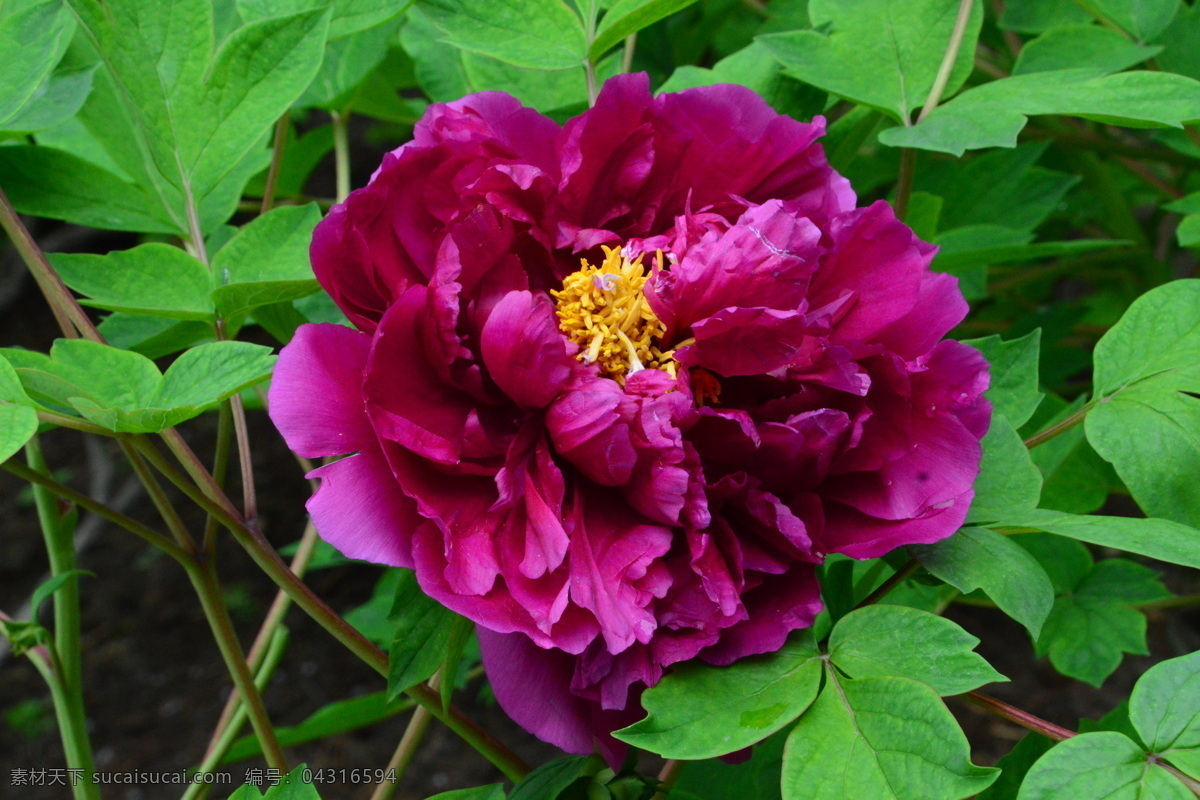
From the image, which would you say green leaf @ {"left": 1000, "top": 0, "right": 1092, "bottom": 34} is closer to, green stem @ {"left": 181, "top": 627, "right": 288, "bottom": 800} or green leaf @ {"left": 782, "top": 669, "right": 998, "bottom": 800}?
green leaf @ {"left": 782, "top": 669, "right": 998, "bottom": 800}

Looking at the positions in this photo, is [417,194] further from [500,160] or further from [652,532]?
[652,532]

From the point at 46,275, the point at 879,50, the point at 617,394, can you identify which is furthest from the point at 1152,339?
the point at 46,275

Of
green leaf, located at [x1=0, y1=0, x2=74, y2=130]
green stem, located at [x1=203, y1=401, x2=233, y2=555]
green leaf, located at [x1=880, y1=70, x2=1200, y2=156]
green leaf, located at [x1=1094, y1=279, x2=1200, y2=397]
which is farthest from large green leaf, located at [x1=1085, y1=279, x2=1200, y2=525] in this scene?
green leaf, located at [x1=0, y1=0, x2=74, y2=130]

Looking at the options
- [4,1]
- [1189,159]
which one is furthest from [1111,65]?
[4,1]

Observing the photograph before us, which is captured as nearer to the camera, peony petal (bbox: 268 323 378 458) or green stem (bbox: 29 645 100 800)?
peony petal (bbox: 268 323 378 458)

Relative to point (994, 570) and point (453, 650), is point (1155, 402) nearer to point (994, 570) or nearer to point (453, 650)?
point (994, 570)

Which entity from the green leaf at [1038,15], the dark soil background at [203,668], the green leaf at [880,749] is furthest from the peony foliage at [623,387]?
the dark soil background at [203,668]
